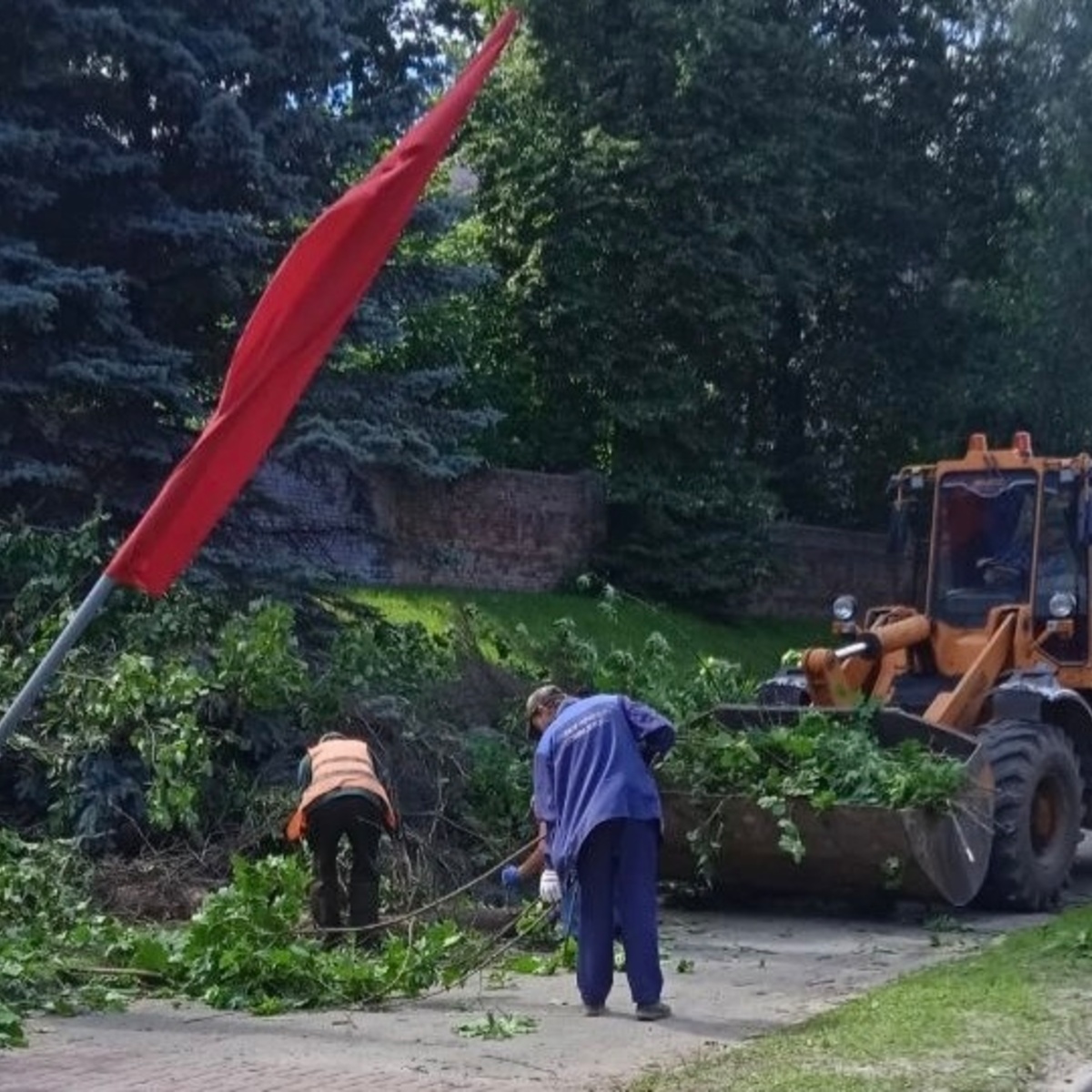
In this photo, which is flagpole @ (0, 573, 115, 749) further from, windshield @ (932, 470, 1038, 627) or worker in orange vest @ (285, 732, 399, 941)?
windshield @ (932, 470, 1038, 627)

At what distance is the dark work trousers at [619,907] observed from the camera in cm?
1002

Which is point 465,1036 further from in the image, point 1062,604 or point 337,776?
point 1062,604

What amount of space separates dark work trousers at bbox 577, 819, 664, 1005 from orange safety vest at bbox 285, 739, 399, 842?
173 cm

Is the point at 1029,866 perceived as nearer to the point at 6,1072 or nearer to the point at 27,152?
the point at 6,1072

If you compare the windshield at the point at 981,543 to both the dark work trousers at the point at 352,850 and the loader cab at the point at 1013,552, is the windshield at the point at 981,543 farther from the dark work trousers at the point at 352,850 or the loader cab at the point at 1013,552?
the dark work trousers at the point at 352,850

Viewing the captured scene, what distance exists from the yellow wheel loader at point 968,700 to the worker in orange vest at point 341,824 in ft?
8.55

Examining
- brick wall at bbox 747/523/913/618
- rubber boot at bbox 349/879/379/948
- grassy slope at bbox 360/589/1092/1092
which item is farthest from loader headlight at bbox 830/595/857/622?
brick wall at bbox 747/523/913/618

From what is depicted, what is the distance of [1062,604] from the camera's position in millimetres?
15352

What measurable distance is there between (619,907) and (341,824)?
1923 millimetres

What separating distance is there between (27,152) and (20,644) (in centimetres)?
403

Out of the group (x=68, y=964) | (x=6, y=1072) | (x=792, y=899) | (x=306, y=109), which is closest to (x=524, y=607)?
(x=306, y=109)

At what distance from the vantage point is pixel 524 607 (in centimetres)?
2736

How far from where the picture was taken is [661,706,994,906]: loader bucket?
1287 cm

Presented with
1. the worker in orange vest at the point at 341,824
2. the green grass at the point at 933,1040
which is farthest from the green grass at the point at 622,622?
the green grass at the point at 933,1040
